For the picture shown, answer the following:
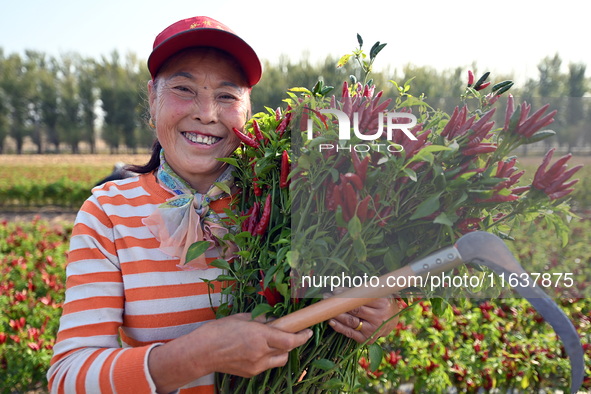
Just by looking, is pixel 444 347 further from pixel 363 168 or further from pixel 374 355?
pixel 363 168

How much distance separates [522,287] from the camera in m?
0.78

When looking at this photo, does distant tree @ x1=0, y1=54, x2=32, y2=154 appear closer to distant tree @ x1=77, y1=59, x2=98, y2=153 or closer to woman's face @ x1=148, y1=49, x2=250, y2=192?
distant tree @ x1=77, y1=59, x2=98, y2=153

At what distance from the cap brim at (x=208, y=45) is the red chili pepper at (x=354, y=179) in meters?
0.61

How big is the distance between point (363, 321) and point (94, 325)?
65 centimetres

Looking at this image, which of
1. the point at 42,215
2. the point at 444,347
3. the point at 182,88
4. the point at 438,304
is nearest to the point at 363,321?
the point at 438,304

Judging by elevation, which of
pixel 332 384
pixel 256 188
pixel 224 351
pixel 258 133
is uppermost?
pixel 258 133

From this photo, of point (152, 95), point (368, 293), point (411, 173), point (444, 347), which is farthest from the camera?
point (444, 347)

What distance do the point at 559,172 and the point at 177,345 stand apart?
841mm

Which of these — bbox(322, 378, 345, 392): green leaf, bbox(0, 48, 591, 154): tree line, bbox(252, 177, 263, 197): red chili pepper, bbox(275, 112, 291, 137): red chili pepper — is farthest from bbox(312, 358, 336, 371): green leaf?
bbox(0, 48, 591, 154): tree line

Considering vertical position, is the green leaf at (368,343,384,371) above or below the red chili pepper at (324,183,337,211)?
below

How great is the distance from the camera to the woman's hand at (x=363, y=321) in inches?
39.5

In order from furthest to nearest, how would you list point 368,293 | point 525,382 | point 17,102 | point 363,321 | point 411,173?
point 17,102
point 525,382
point 363,321
point 368,293
point 411,173

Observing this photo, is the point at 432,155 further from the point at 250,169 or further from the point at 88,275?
the point at 88,275

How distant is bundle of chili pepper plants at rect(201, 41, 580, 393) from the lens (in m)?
0.79
